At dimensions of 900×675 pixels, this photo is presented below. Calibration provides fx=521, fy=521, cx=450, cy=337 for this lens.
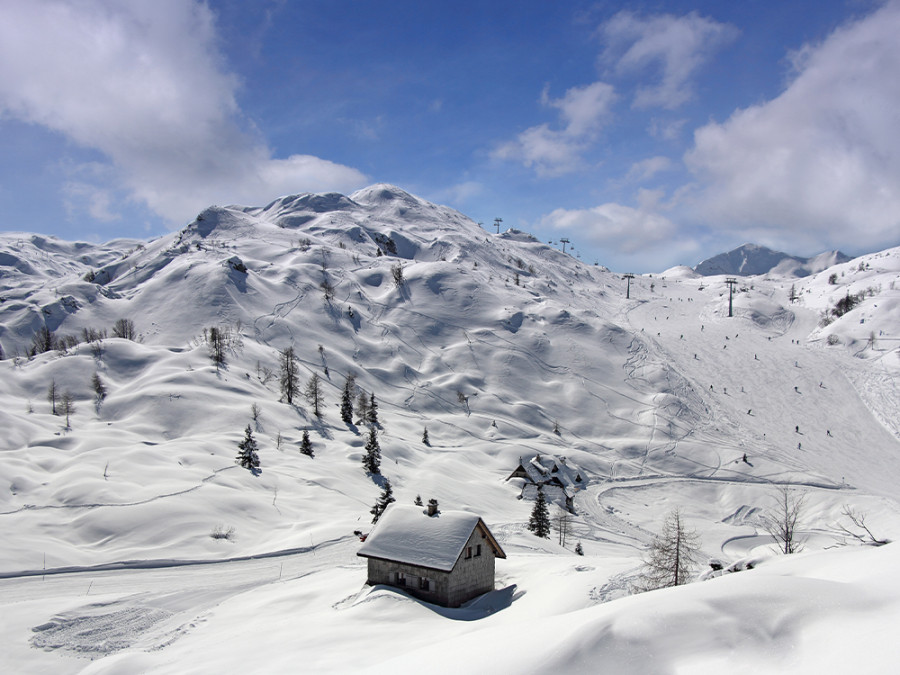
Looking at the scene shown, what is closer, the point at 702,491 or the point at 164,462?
the point at 164,462

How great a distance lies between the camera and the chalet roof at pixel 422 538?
2898cm

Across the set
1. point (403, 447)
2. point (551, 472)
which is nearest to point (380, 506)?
point (403, 447)

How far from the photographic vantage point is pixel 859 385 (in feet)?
371

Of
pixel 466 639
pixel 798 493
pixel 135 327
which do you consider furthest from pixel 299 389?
pixel 466 639

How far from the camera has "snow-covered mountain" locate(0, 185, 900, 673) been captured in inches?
827

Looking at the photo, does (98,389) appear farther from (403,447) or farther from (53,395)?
(403,447)

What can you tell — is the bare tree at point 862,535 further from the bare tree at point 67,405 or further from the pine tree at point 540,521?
the bare tree at point 67,405

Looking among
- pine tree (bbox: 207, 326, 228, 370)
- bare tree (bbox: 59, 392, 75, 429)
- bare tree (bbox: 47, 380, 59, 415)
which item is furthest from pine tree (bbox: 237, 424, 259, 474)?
pine tree (bbox: 207, 326, 228, 370)

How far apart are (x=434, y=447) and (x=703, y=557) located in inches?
1663

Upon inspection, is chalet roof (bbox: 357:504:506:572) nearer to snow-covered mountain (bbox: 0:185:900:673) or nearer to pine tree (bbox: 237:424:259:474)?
snow-covered mountain (bbox: 0:185:900:673)

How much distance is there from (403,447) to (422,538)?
4666 centimetres

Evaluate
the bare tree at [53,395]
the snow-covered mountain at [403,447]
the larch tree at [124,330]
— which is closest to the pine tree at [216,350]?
the snow-covered mountain at [403,447]

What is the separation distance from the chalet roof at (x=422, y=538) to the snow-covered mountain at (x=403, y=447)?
7.80ft

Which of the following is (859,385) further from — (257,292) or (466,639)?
(257,292)
